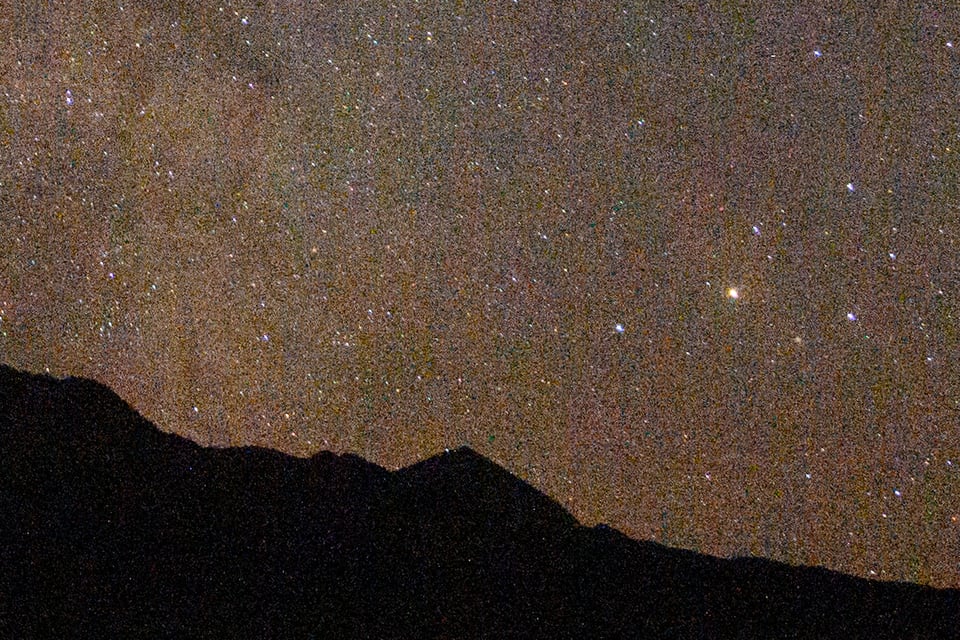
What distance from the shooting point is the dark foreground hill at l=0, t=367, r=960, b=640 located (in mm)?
567

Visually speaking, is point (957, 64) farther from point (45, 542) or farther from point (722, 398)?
point (45, 542)

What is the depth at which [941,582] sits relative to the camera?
0.54 m

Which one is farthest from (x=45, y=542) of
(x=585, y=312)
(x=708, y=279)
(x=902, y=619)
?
(x=902, y=619)

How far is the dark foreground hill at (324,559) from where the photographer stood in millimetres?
567

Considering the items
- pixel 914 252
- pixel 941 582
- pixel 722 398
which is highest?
pixel 914 252

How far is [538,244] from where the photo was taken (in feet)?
1.94

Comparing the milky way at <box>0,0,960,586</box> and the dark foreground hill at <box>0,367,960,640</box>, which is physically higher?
the milky way at <box>0,0,960,586</box>

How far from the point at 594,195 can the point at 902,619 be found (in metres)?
0.45

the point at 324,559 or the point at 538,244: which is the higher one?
the point at 538,244

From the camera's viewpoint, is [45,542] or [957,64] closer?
[957,64]

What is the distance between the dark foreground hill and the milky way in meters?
0.03

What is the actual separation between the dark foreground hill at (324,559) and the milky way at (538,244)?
3 cm

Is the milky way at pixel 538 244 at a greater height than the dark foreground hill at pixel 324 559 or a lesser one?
greater

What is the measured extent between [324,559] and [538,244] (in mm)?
366
